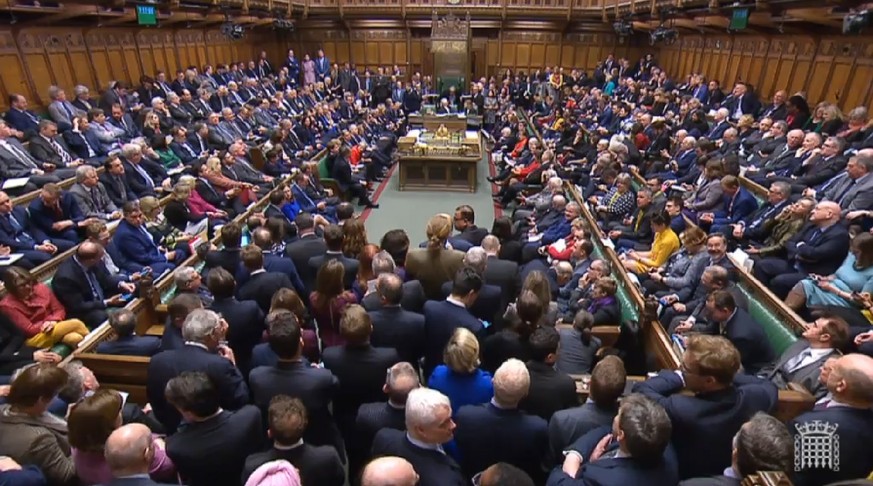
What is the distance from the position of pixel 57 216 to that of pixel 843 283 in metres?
6.86

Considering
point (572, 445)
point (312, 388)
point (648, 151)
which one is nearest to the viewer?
point (572, 445)

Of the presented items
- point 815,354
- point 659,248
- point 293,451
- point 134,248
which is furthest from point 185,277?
point 659,248

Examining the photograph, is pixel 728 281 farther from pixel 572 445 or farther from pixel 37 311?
pixel 37 311

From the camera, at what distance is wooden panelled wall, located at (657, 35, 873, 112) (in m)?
8.35

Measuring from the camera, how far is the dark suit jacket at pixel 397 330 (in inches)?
122

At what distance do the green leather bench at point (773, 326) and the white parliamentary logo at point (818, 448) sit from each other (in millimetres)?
1611

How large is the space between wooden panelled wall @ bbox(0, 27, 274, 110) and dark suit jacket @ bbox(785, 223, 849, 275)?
35.1 feet

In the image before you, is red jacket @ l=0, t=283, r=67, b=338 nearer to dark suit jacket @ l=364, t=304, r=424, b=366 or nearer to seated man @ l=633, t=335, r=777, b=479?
dark suit jacket @ l=364, t=304, r=424, b=366

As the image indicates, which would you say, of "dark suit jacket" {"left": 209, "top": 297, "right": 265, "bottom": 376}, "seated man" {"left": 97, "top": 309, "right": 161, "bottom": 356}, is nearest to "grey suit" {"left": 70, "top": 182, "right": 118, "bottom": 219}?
"seated man" {"left": 97, "top": 309, "right": 161, "bottom": 356}

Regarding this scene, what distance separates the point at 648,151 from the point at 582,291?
5.61 metres

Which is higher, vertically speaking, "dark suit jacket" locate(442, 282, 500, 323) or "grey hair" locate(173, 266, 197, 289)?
"grey hair" locate(173, 266, 197, 289)

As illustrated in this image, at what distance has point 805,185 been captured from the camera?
5781mm

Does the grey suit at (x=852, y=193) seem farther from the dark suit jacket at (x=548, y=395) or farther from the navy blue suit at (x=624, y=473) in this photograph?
the navy blue suit at (x=624, y=473)

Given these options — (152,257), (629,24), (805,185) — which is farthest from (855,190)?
(629,24)
